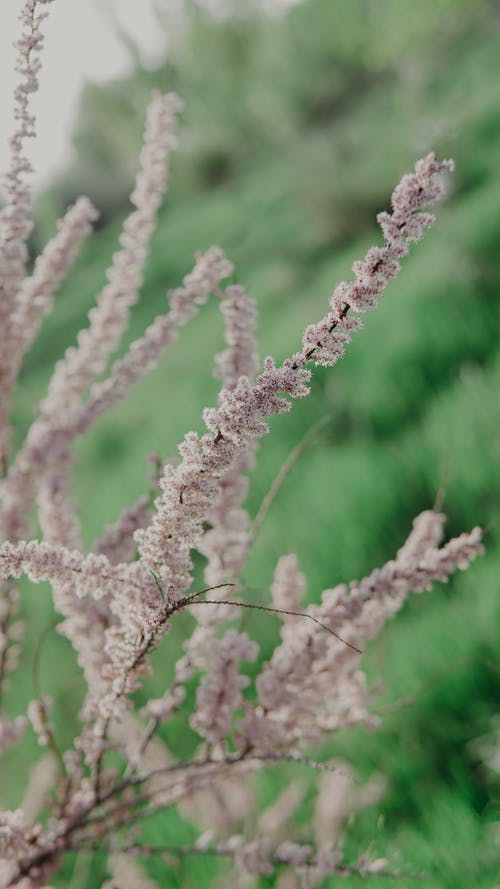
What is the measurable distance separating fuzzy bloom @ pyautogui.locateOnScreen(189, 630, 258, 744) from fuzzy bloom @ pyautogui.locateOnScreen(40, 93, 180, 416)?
31.6 inches

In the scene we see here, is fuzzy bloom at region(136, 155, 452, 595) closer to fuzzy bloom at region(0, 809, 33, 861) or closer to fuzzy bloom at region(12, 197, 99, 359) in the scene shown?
fuzzy bloom at region(0, 809, 33, 861)

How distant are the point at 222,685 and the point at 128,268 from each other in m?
0.98

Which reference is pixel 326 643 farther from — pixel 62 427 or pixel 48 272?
pixel 48 272

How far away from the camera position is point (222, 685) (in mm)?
1356

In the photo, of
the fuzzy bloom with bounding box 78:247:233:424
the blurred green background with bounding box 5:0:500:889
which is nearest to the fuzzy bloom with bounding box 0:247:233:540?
the fuzzy bloom with bounding box 78:247:233:424

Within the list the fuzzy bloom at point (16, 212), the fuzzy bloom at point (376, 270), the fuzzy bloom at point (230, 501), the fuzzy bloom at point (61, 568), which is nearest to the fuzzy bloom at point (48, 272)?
the fuzzy bloom at point (16, 212)

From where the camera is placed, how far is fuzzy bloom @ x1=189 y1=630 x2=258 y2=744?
4.41ft

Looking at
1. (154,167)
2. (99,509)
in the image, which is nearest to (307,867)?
(154,167)

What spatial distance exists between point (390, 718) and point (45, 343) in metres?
15.0

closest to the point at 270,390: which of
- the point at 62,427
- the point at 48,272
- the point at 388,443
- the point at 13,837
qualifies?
the point at 13,837

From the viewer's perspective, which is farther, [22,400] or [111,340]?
[22,400]

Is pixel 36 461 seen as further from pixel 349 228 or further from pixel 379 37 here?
pixel 379 37

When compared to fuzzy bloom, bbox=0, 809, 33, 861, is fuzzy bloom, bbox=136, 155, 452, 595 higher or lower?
higher

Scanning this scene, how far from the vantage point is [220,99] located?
23.3 m
